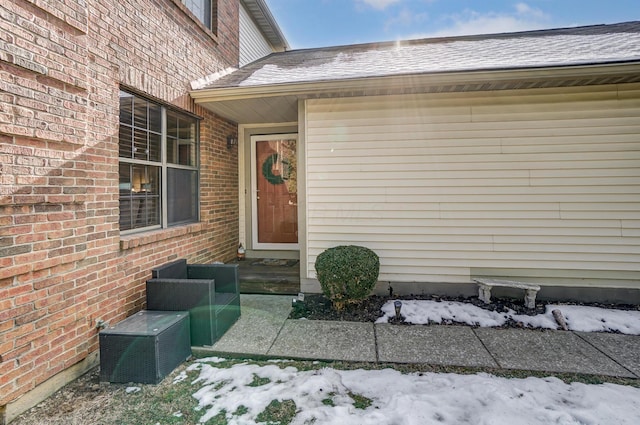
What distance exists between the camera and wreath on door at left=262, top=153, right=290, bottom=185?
5.82 metres

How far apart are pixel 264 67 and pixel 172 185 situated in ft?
8.43

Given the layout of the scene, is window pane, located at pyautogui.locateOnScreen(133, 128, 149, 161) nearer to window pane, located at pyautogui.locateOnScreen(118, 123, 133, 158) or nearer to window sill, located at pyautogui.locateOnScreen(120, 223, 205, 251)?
window pane, located at pyautogui.locateOnScreen(118, 123, 133, 158)

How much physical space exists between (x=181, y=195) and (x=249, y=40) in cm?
438

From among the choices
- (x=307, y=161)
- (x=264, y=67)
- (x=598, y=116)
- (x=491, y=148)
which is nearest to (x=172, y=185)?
(x=307, y=161)

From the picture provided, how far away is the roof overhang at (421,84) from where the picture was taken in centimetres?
340

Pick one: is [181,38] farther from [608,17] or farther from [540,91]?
[608,17]

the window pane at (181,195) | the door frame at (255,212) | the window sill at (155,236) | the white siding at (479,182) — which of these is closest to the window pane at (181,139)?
the window pane at (181,195)

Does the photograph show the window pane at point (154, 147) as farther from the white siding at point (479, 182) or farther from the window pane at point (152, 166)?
the white siding at point (479, 182)

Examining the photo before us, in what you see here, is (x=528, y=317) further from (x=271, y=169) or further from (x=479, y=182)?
(x=271, y=169)

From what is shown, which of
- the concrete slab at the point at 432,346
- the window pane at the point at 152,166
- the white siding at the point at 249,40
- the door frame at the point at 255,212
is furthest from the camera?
the white siding at the point at 249,40

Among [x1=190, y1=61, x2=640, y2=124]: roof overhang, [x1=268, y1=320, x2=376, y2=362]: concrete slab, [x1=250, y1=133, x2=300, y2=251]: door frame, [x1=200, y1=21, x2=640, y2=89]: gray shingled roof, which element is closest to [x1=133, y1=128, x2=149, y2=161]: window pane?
[x1=190, y1=61, x2=640, y2=124]: roof overhang

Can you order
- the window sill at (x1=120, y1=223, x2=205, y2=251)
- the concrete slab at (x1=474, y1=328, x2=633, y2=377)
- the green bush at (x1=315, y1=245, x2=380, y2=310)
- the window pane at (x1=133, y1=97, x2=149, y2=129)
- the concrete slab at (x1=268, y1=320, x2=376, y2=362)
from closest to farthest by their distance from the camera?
the concrete slab at (x1=474, y1=328, x2=633, y2=377) → the concrete slab at (x1=268, y1=320, x2=376, y2=362) → the window sill at (x1=120, y1=223, x2=205, y2=251) → the window pane at (x1=133, y1=97, x2=149, y2=129) → the green bush at (x1=315, y1=245, x2=380, y2=310)

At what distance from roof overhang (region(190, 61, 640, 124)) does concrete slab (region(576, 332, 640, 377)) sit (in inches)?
113

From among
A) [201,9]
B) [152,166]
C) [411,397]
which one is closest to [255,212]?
[152,166]
